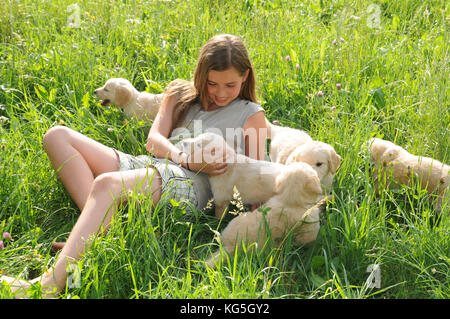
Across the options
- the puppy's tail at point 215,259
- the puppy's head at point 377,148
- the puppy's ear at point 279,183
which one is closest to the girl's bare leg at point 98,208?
the puppy's tail at point 215,259

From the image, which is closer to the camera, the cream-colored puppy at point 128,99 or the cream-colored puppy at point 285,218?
the cream-colored puppy at point 285,218

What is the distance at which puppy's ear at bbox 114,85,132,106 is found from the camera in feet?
12.2

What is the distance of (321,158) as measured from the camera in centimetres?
287

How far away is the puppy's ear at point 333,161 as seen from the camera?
290cm

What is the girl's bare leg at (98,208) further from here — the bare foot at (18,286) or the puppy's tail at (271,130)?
the puppy's tail at (271,130)

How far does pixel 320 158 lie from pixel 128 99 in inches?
65.3

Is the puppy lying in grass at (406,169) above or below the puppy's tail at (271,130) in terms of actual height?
below

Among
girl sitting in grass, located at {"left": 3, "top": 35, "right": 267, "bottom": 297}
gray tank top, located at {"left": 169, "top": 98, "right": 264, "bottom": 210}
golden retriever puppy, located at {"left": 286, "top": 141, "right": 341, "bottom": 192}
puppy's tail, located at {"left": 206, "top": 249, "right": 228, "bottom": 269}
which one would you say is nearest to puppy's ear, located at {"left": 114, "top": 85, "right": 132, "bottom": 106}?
girl sitting in grass, located at {"left": 3, "top": 35, "right": 267, "bottom": 297}

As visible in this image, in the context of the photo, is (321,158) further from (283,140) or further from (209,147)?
(209,147)

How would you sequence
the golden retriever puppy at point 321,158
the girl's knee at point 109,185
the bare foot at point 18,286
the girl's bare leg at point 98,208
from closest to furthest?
the bare foot at point 18,286
the girl's bare leg at point 98,208
the girl's knee at point 109,185
the golden retriever puppy at point 321,158

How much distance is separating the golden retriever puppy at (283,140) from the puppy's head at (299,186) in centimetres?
66

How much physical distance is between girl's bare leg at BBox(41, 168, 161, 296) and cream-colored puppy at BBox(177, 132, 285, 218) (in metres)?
0.31

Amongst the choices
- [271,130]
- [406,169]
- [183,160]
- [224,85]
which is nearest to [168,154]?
[183,160]

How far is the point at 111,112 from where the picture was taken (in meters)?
3.83
